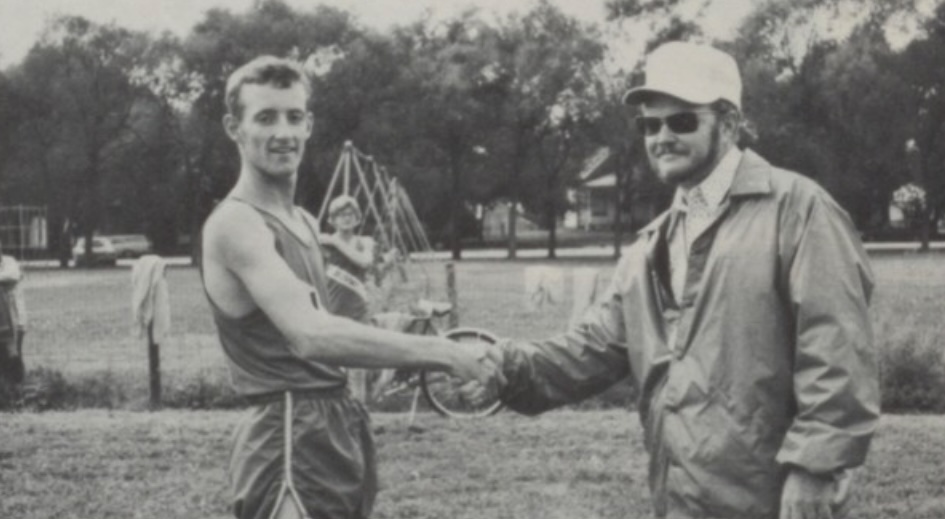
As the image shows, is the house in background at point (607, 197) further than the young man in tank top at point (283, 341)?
Yes

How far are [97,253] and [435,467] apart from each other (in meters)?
59.7

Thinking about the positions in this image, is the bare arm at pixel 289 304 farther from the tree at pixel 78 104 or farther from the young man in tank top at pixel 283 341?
the tree at pixel 78 104

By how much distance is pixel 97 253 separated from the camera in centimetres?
6644

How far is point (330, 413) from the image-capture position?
4000 mm

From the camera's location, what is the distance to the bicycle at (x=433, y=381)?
1216cm

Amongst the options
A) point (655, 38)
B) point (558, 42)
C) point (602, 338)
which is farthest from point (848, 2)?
point (602, 338)

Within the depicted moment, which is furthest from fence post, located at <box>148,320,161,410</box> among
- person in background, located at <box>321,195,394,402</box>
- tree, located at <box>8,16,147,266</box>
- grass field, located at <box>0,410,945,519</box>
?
tree, located at <box>8,16,147,266</box>

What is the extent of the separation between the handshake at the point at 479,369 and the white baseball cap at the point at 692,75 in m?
1.01

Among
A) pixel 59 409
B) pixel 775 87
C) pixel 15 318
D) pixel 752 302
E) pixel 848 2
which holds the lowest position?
pixel 59 409

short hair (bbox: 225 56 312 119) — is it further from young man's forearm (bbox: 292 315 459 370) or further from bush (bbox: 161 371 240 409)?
bush (bbox: 161 371 240 409)

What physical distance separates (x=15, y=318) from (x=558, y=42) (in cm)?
5183

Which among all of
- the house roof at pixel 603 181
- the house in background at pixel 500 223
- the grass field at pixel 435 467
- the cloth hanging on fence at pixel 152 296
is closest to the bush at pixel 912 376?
the grass field at pixel 435 467

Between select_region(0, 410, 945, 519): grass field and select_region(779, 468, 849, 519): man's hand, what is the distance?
15.4 ft

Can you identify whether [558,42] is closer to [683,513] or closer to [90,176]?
[90,176]
